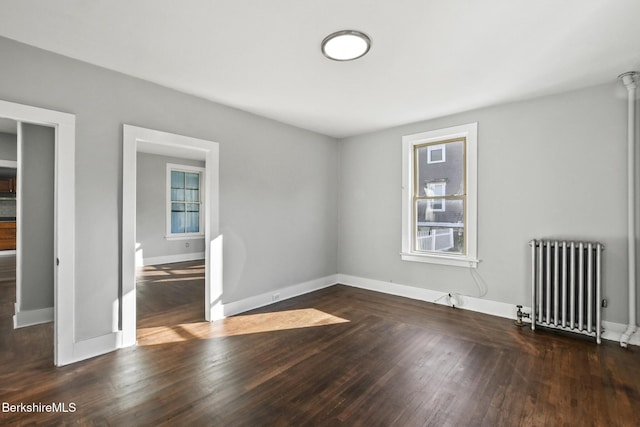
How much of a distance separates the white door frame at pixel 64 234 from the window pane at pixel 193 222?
5.71 metres

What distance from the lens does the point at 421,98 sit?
11.8 ft

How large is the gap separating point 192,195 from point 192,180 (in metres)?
0.41

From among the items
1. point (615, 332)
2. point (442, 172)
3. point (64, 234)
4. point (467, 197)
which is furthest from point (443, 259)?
point (64, 234)

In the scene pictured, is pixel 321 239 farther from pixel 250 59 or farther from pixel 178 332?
pixel 250 59

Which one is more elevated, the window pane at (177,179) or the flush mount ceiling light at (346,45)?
the flush mount ceiling light at (346,45)

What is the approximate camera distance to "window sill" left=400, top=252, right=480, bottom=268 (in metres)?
4.09

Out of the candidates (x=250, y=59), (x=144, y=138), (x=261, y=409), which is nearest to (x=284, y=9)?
(x=250, y=59)

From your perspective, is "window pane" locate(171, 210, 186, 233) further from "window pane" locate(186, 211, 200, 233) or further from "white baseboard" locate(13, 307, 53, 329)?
"white baseboard" locate(13, 307, 53, 329)

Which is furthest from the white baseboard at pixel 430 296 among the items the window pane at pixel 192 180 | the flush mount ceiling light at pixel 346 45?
the window pane at pixel 192 180

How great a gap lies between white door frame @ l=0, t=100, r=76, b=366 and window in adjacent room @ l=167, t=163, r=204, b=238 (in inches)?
208

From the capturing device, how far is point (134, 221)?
3.06 m

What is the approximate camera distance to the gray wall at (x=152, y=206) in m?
7.19

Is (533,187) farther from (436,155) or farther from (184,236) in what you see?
(184,236)

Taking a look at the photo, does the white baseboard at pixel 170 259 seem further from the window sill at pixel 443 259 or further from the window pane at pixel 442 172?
the window pane at pixel 442 172
